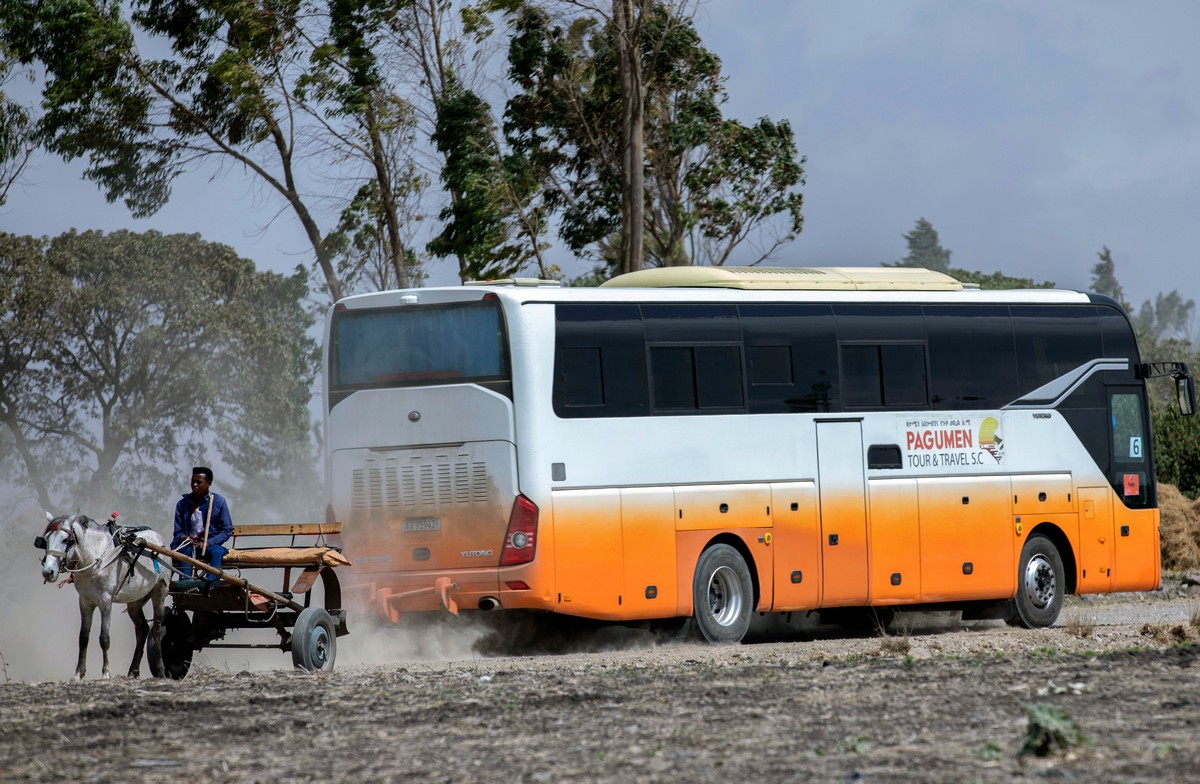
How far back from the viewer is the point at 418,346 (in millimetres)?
16766

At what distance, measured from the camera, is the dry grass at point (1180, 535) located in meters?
30.5

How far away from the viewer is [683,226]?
39062 millimetres

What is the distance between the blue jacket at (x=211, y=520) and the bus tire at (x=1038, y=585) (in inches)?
404

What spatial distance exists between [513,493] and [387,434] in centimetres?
156

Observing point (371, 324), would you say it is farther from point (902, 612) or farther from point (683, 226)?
point (683, 226)

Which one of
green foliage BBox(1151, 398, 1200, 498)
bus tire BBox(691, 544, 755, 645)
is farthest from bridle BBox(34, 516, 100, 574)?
green foliage BBox(1151, 398, 1200, 498)

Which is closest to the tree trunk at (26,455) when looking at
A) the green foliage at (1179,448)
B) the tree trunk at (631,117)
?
the tree trunk at (631,117)

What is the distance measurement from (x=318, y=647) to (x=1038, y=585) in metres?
10.3

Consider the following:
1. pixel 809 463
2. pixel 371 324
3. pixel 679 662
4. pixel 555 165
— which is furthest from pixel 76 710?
pixel 555 165

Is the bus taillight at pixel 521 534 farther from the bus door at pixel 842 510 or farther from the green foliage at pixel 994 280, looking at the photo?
the green foliage at pixel 994 280

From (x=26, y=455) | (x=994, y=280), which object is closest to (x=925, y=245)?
(x=994, y=280)

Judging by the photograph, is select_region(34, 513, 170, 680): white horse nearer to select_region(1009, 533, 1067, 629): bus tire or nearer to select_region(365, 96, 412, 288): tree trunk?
select_region(1009, 533, 1067, 629): bus tire

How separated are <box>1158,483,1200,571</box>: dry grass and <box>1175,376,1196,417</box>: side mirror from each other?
9.81 metres

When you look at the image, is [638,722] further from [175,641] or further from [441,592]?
[441,592]
